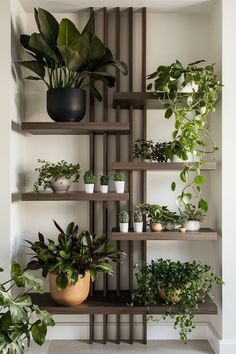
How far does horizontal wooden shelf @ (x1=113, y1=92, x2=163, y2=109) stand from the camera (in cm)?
313

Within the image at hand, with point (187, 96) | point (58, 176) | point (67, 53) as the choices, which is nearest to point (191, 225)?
point (187, 96)

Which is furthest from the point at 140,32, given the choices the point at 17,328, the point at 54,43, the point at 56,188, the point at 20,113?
the point at 17,328

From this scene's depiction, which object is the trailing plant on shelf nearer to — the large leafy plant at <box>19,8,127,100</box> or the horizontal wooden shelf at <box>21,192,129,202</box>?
the horizontal wooden shelf at <box>21,192,129,202</box>

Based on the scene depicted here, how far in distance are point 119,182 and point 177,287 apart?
2.75ft

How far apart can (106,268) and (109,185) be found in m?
0.74

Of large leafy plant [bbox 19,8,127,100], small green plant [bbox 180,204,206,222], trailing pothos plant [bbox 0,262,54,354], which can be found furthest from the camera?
small green plant [bbox 180,204,206,222]

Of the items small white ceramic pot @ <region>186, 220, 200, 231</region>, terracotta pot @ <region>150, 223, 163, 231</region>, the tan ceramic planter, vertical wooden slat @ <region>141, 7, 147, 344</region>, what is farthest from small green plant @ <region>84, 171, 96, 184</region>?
small white ceramic pot @ <region>186, 220, 200, 231</region>

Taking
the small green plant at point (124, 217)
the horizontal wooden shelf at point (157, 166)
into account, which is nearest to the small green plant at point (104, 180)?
the horizontal wooden shelf at point (157, 166)

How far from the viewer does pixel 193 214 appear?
10.7ft

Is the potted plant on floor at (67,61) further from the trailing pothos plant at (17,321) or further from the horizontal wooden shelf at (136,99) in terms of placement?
→ the trailing pothos plant at (17,321)

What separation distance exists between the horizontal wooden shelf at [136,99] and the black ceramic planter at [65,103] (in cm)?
27

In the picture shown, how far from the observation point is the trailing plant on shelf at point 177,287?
3023 millimetres

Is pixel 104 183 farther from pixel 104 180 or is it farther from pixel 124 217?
pixel 124 217

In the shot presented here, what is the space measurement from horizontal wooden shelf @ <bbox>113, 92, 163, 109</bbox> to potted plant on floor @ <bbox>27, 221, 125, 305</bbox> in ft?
3.27
